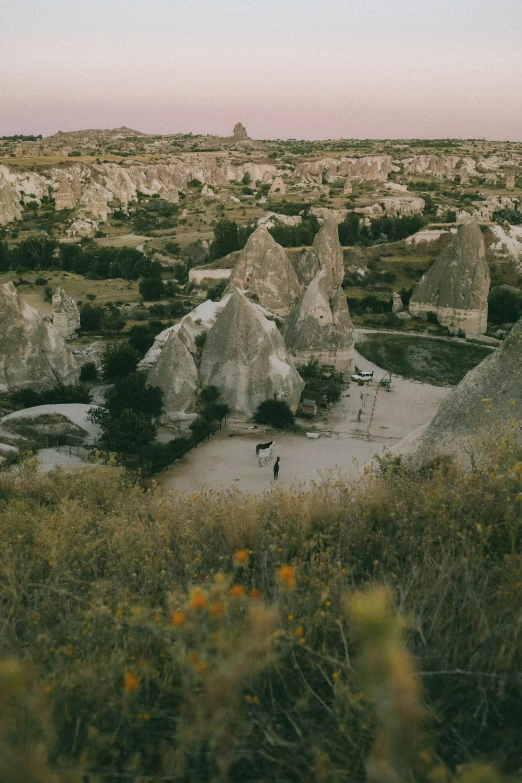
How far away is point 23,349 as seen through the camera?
64.6 feet

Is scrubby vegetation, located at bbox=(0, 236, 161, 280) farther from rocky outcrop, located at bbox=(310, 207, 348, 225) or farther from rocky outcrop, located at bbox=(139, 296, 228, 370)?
rocky outcrop, located at bbox=(139, 296, 228, 370)

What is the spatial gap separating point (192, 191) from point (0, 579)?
3190 inches

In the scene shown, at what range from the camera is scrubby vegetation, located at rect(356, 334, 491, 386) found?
2555 centimetres

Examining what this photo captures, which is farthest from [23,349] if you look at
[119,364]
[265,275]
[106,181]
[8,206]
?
[106,181]

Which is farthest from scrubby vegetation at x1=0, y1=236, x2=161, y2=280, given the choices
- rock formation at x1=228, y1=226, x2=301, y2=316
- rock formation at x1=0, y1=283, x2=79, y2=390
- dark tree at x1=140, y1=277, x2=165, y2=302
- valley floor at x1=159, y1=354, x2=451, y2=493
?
valley floor at x1=159, y1=354, x2=451, y2=493

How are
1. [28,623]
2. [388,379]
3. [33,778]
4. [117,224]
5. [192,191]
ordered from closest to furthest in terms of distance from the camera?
[33,778] < [28,623] < [388,379] < [117,224] < [192,191]

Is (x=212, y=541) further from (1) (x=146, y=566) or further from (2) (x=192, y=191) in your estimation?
(2) (x=192, y=191)

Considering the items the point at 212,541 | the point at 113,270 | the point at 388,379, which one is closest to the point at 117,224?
the point at 113,270

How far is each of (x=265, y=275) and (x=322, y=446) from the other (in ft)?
53.6

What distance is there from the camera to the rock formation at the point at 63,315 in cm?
2978

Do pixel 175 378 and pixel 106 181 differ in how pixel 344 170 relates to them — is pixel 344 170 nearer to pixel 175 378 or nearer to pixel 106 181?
pixel 106 181

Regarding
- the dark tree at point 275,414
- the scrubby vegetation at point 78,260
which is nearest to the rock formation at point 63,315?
the scrubby vegetation at point 78,260

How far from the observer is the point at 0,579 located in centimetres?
514

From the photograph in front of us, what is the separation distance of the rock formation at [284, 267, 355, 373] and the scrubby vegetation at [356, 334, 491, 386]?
256 cm
